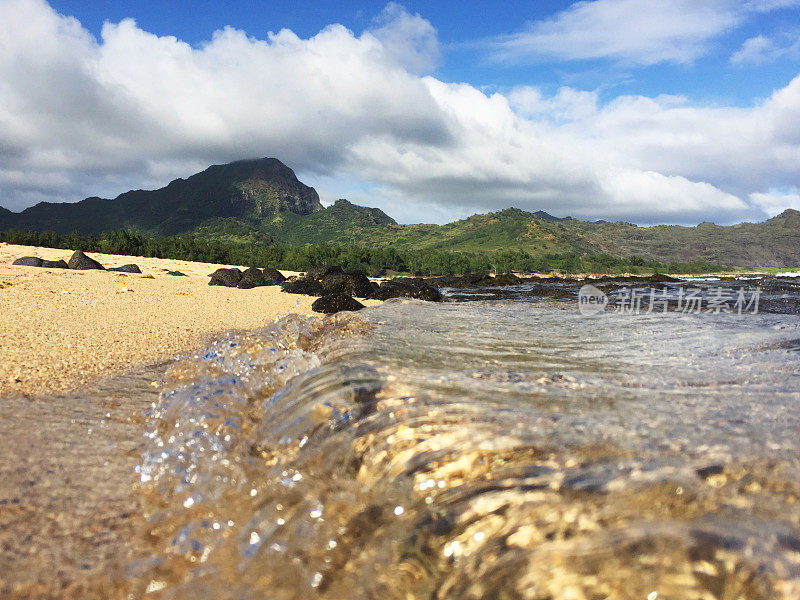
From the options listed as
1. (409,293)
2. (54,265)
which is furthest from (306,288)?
(54,265)

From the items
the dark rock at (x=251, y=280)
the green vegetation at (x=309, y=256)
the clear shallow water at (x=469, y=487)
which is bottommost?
the clear shallow water at (x=469, y=487)

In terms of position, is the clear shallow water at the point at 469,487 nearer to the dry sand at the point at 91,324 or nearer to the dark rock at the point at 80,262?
the dry sand at the point at 91,324

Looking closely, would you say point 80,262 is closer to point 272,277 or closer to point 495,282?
point 272,277

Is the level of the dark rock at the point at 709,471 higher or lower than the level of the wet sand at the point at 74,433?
higher

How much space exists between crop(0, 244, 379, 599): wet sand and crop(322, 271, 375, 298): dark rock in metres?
11.9

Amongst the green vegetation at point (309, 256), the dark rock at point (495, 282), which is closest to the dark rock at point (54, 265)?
the green vegetation at point (309, 256)

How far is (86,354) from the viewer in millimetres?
6289

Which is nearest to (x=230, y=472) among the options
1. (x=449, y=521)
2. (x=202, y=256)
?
(x=449, y=521)

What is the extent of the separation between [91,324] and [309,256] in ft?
171

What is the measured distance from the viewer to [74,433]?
139 inches

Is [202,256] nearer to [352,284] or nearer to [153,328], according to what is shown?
[352,284]

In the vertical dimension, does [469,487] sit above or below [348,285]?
below

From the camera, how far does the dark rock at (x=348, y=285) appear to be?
72.8 ft

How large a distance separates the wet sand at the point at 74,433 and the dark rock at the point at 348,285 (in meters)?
11.9
